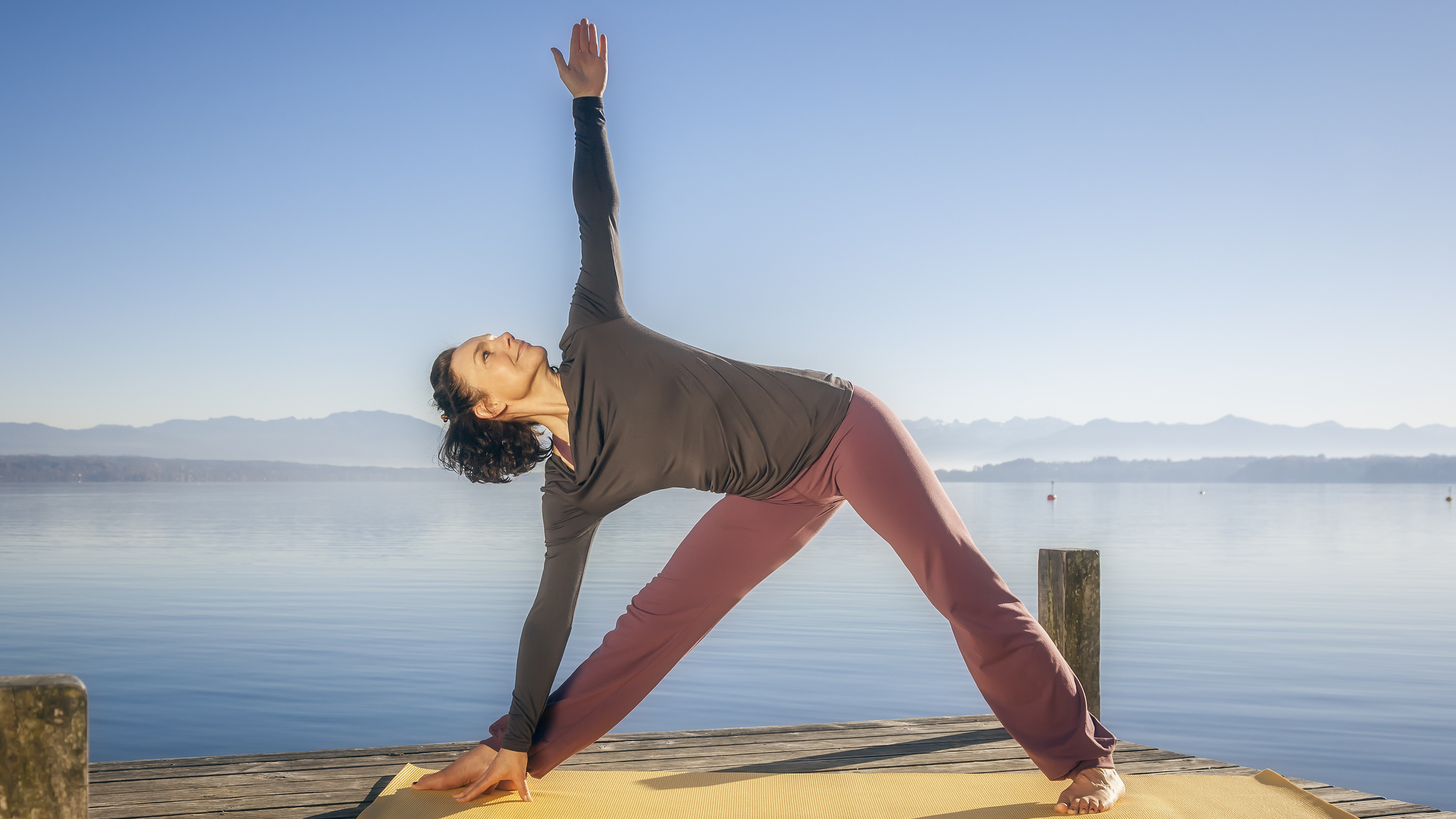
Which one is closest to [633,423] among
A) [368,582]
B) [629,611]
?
[629,611]

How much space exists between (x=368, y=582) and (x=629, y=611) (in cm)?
1374

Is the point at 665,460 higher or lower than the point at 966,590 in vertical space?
higher

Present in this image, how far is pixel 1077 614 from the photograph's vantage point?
11.7ft

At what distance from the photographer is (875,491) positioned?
7.54ft

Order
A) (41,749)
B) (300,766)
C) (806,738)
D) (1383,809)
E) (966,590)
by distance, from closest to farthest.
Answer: (41,749) → (966,590) → (1383,809) → (300,766) → (806,738)

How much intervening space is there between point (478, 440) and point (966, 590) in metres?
1.29

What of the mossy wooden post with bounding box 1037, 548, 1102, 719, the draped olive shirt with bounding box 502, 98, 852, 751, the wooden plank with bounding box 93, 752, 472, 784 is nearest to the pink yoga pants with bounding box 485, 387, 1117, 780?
the draped olive shirt with bounding box 502, 98, 852, 751

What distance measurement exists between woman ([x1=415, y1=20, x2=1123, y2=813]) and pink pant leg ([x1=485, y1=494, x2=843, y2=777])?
0.03 feet

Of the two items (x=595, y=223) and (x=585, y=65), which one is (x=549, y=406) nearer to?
(x=595, y=223)

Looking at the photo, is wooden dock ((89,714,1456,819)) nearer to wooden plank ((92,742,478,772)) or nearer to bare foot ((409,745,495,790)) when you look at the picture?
wooden plank ((92,742,478,772))

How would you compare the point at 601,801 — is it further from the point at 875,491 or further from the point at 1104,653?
the point at 1104,653

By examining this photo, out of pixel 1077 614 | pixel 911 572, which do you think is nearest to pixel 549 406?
pixel 911 572

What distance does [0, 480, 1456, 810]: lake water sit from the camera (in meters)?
7.42

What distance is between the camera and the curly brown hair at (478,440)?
2.38m
